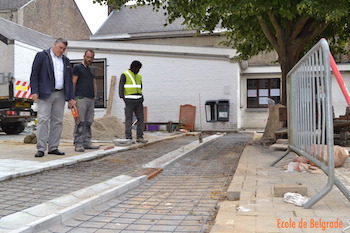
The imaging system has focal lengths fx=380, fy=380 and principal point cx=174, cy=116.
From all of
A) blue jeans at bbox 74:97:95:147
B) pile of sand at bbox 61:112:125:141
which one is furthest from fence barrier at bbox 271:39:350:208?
pile of sand at bbox 61:112:125:141

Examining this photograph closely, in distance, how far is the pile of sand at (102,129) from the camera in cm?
1071

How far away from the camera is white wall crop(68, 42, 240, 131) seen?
60.1 feet

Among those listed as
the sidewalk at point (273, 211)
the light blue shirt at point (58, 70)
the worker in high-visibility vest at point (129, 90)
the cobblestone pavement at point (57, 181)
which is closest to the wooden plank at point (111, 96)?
the worker in high-visibility vest at point (129, 90)

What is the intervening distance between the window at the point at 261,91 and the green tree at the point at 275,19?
864 cm

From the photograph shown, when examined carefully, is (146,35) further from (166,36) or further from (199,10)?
(199,10)

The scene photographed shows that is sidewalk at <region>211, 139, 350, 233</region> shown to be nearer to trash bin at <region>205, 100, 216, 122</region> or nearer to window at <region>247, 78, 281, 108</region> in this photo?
trash bin at <region>205, 100, 216, 122</region>

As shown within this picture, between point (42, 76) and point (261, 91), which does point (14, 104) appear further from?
point (261, 91)

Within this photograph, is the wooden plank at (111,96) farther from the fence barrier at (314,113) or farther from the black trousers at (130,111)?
the fence barrier at (314,113)

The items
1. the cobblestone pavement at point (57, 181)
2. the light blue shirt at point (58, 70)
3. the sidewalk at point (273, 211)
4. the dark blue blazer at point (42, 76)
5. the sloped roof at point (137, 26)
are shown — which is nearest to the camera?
the sidewalk at point (273, 211)

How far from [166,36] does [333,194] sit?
21.8m

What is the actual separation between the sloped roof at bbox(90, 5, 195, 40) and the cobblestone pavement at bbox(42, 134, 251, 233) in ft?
63.7

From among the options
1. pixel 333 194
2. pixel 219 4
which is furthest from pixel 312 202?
pixel 219 4

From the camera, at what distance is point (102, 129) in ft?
37.9

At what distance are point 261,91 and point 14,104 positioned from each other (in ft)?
47.0
